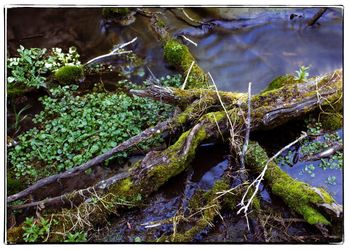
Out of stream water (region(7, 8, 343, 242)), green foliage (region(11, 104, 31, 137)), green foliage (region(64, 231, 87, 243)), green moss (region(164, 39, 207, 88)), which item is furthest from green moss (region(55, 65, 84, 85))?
green foliage (region(64, 231, 87, 243))

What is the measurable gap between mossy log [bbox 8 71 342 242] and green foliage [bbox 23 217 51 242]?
0.26ft

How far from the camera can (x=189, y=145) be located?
5.27 meters

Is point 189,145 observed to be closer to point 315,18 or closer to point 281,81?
point 281,81

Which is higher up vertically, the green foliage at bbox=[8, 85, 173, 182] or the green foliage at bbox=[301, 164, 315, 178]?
the green foliage at bbox=[8, 85, 173, 182]

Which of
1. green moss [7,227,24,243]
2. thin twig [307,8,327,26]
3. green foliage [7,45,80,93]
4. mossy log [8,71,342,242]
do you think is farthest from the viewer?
thin twig [307,8,327,26]

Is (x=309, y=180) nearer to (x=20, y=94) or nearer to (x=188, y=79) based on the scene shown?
(x=188, y=79)

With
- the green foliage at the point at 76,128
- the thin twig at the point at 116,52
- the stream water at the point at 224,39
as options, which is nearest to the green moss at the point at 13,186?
the green foliage at the point at 76,128

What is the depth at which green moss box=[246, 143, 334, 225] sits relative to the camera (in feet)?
15.7

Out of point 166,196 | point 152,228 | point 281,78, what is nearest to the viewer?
point 152,228

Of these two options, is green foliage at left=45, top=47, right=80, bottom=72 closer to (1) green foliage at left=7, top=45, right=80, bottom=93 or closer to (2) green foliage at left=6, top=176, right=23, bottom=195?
(1) green foliage at left=7, top=45, right=80, bottom=93

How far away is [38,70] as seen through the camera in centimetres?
669

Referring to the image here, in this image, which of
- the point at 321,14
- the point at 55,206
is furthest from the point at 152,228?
the point at 321,14

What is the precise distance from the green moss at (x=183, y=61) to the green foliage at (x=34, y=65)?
5.41 ft

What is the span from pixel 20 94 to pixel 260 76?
4115 millimetres
